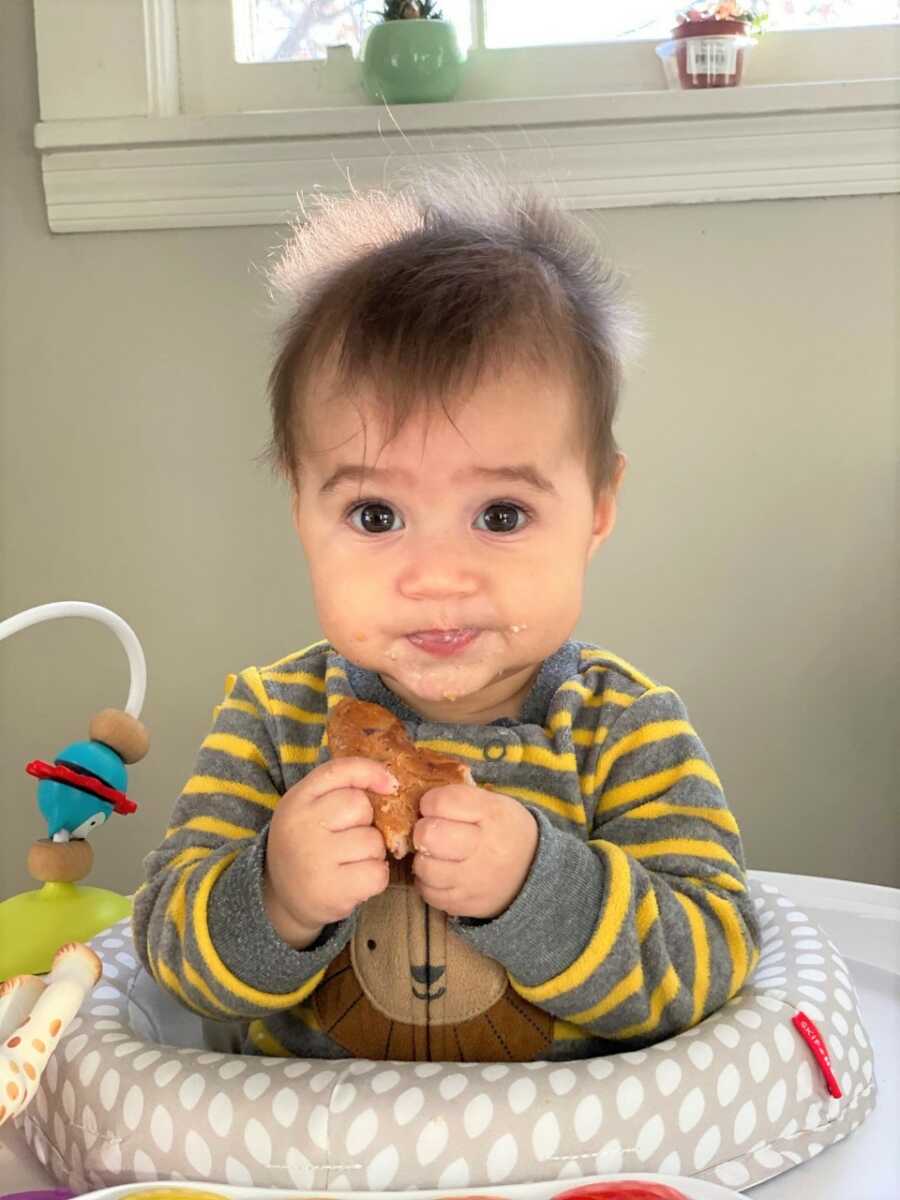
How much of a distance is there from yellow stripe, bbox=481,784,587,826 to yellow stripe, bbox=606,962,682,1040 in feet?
0.37

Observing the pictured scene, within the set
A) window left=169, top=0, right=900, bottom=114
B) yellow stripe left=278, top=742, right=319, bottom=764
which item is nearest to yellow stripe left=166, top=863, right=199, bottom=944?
yellow stripe left=278, top=742, right=319, bottom=764

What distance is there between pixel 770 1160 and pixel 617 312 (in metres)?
0.51

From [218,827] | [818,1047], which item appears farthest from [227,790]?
[818,1047]

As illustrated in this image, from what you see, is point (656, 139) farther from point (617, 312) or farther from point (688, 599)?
point (617, 312)

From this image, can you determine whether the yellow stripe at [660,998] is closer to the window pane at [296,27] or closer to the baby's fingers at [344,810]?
the baby's fingers at [344,810]

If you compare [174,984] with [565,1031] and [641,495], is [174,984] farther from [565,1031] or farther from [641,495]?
[641,495]

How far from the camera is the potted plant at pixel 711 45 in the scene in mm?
1445

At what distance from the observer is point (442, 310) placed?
79 cm

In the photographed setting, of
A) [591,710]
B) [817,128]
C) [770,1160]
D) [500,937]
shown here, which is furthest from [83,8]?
[770,1160]

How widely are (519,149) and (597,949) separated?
3.17ft

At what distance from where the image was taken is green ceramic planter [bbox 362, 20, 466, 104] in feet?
4.84

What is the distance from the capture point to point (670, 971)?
0.77m

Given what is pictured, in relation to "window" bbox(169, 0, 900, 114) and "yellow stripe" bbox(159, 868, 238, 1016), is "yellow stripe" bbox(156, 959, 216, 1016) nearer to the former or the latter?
"yellow stripe" bbox(159, 868, 238, 1016)

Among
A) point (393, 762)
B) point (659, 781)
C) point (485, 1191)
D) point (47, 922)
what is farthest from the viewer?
point (47, 922)
